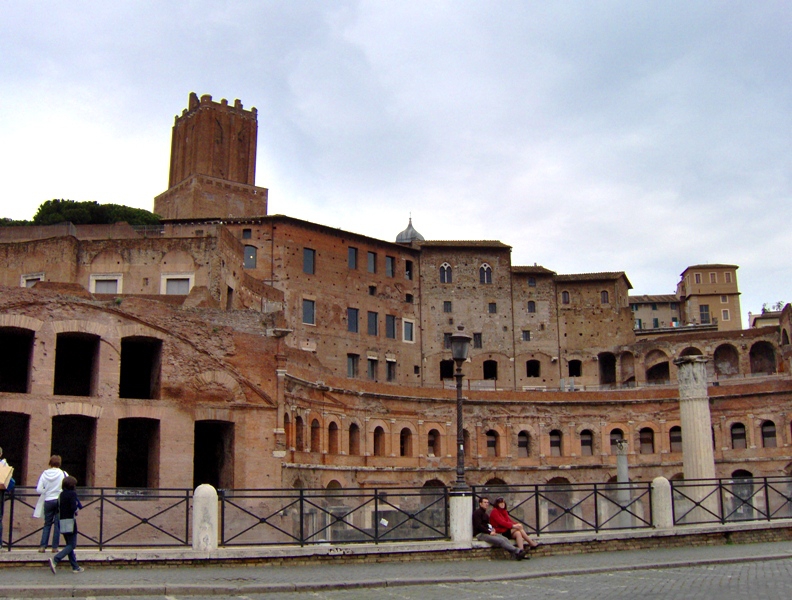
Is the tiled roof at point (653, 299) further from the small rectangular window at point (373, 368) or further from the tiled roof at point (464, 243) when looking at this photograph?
the small rectangular window at point (373, 368)

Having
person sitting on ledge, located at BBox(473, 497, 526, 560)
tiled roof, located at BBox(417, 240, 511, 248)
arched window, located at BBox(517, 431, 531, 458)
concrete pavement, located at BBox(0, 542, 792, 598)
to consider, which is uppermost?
tiled roof, located at BBox(417, 240, 511, 248)

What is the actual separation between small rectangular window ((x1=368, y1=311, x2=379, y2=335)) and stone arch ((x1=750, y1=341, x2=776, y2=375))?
23.5m

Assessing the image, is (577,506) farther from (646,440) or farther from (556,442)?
(646,440)

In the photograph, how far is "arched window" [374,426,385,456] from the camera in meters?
41.3

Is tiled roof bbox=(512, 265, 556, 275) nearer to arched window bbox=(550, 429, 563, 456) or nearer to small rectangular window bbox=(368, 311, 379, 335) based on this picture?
small rectangular window bbox=(368, 311, 379, 335)

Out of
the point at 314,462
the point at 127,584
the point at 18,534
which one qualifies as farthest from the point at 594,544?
the point at 314,462

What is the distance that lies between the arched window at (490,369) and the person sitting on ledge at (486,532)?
1461 inches

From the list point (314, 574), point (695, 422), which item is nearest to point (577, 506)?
point (314, 574)

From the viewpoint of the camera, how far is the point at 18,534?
52.7 feet

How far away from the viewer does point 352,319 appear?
48.3 meters

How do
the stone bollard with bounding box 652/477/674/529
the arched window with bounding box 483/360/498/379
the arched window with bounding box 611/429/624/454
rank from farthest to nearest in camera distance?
the arched window with bounding box 483/360/498/379 → the arched window with bounding box 611/429/624/454 → the stone bollard with bounding box 652/477/674/529

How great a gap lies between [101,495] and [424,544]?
213 inches

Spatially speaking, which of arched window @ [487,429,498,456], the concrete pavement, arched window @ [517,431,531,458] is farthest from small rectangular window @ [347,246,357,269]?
the concrete pavement

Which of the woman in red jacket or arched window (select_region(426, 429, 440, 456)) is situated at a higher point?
arched window (select_region(426, 429, 440, 456))
